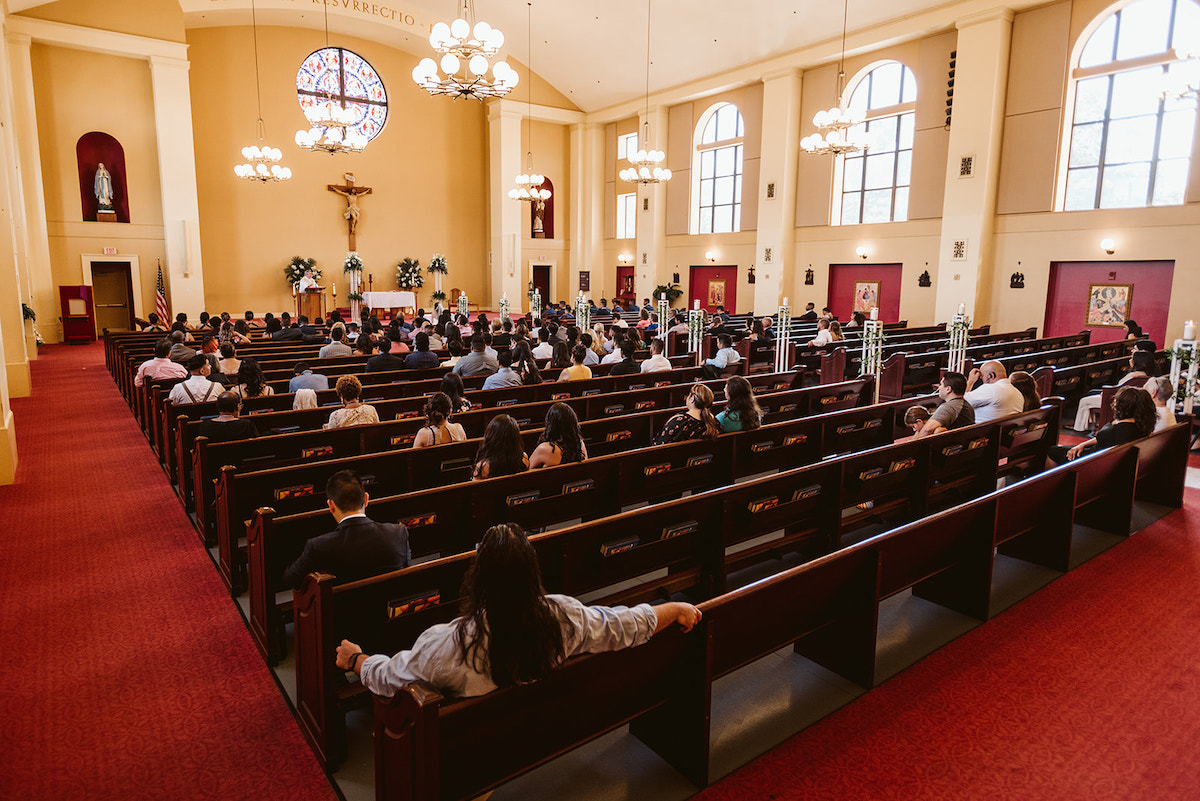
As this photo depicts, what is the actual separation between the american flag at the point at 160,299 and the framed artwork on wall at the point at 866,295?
15.7 meters

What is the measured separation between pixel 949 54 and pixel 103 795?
17.0 m

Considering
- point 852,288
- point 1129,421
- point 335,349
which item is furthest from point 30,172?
point 1129,421

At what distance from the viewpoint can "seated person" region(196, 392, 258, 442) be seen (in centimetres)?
445

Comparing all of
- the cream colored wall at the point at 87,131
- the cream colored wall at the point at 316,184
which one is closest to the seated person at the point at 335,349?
the cream colored wall at the point at 87,131

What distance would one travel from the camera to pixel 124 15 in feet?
50.4

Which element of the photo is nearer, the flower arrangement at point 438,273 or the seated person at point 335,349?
the seated person at point 335,349

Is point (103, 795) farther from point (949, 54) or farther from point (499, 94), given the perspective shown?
point (949, 54)

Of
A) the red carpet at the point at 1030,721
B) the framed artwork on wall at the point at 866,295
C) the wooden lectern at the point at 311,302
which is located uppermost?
the framed artwork on wall at the point at 866,295

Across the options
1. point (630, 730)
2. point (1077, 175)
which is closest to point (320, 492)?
point (630, 730)

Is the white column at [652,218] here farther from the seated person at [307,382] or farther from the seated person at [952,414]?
the seated person at [952,414]

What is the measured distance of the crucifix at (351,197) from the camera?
1973cm

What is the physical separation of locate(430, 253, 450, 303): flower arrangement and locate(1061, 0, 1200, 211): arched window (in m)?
15.4

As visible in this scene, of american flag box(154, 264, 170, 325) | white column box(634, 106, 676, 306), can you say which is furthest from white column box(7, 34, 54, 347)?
white column box(634, 106, 676, 306)

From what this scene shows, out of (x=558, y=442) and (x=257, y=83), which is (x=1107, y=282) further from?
(x=257, y=83)
